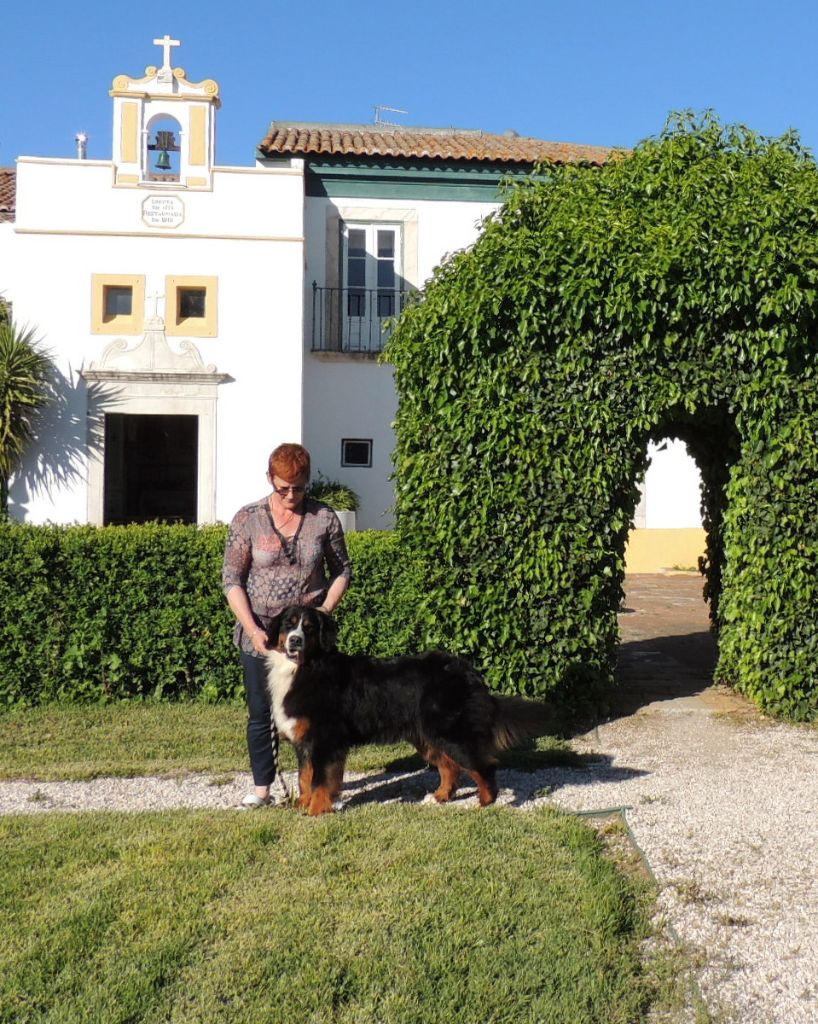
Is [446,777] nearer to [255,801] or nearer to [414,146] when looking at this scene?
[255,801]

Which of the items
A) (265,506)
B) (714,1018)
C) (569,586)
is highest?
(265,506)

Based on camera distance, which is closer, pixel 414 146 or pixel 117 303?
pixel 117 303

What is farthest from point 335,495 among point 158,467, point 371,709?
point 371,709

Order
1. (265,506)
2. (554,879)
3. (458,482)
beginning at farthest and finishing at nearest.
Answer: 1. (458,482)
2. (265,506)
3. (554,879)

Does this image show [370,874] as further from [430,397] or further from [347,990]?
[430,397]

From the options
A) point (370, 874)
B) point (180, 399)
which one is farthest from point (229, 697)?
point (180, 399)

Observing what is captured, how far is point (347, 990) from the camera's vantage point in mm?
3373

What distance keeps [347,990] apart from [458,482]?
14.2 ft

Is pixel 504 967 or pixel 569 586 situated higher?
pixel 569 586

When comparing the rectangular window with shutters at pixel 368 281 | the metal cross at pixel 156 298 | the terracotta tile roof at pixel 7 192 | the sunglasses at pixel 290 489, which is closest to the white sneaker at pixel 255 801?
the sunglasses at pixel 290 489

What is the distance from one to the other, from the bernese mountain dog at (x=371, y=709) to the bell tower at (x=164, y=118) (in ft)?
42.7

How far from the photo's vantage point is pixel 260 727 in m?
5.54

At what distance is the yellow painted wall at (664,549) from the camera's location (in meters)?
19.8

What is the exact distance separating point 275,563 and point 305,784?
116cm
